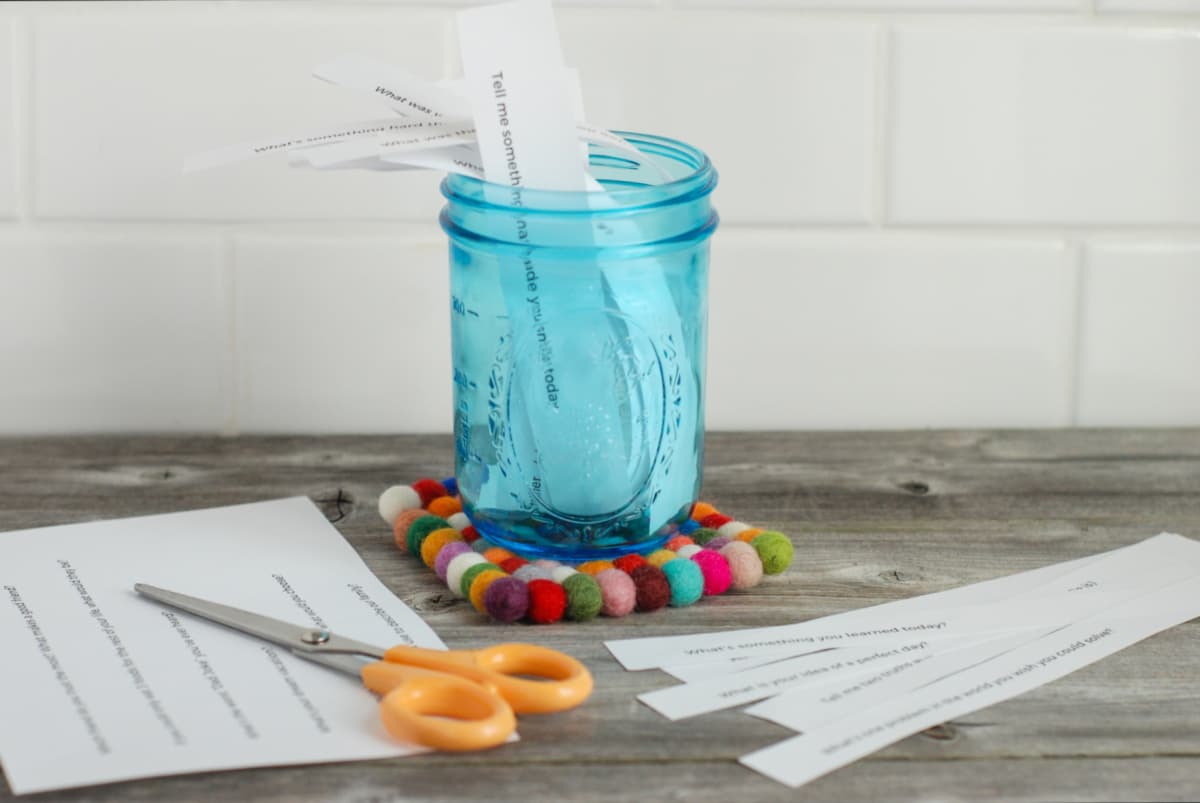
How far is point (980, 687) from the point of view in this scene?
51 cm

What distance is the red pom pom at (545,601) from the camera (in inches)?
21.9

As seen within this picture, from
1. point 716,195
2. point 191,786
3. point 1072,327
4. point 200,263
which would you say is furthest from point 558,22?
point 191,786

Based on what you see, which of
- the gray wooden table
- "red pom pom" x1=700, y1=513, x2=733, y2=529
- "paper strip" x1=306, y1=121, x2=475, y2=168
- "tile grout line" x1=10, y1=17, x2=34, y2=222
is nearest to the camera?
the gray wooden table

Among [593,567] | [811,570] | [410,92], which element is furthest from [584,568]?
[410,92]

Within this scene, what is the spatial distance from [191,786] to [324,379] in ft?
1.33

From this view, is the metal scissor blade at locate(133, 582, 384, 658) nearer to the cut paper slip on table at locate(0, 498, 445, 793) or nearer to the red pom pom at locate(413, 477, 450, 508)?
the cut paper slip on table at locate(0, 498, 445, 793)

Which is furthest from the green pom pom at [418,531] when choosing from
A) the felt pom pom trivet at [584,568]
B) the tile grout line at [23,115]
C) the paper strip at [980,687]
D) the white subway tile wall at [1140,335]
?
the white subway tile wall at [1140,335]

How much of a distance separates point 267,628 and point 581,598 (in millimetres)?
121

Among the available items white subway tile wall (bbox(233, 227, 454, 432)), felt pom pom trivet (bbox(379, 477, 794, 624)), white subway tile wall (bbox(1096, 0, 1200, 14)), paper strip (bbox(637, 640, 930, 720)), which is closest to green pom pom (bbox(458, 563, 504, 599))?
felt pom pom trivet (bbox(379, 477, 794, 624))

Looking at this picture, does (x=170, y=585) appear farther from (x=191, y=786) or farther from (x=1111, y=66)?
(x=1111, y=66)

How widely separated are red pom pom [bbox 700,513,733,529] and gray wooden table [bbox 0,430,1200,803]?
0.03 m

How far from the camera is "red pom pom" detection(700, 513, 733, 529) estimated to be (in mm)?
657

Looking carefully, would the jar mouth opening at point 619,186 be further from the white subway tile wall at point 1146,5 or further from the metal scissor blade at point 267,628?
the white subway tile wall at point 1146,5

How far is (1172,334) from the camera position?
84 cm
